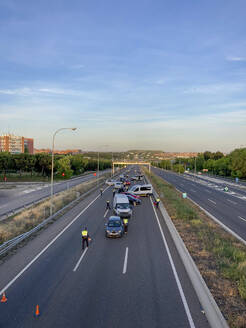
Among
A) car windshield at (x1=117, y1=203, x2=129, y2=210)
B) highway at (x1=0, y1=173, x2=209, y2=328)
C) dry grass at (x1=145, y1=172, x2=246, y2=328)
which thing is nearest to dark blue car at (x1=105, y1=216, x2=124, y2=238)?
highway at (x1=0, y1=173, x2=209, y2=328)

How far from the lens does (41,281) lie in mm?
11117

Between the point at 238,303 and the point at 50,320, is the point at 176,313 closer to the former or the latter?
the point at 238,303

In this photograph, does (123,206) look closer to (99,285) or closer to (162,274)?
(162,274)

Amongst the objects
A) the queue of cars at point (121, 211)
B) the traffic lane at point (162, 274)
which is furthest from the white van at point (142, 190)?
the traffic lane at point (162, 274)

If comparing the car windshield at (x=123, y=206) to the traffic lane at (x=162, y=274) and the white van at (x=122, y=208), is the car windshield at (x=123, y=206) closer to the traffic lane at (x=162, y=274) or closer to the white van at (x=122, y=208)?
the white van at (x=122, y=208)

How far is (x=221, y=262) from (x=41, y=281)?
8728 mm

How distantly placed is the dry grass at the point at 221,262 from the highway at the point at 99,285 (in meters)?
0.99

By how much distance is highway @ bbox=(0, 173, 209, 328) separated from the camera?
27.8ft

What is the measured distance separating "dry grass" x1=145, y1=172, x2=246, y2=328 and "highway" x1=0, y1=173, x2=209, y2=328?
986 mm

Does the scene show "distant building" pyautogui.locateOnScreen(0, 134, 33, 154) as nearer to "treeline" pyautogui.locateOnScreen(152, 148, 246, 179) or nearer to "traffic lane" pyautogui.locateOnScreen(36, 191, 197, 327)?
"treeline" pyautogui.locateOnScreen(152, 148, 246, 179)

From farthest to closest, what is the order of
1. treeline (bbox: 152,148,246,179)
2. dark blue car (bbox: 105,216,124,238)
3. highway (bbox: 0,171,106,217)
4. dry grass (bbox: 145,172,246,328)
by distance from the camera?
1. treeline (bbox: 152,148,246,179)
2. highway (bbox: 0,171,106,217)
3. dark blue car (bbox: 105,216,124,238)
4. dry grass (bbox: 145,172,246,328)

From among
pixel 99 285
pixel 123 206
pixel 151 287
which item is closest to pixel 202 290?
pixel 151 287

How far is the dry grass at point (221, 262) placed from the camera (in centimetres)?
916

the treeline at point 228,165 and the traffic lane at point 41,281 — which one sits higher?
the treeline at point 228,165
